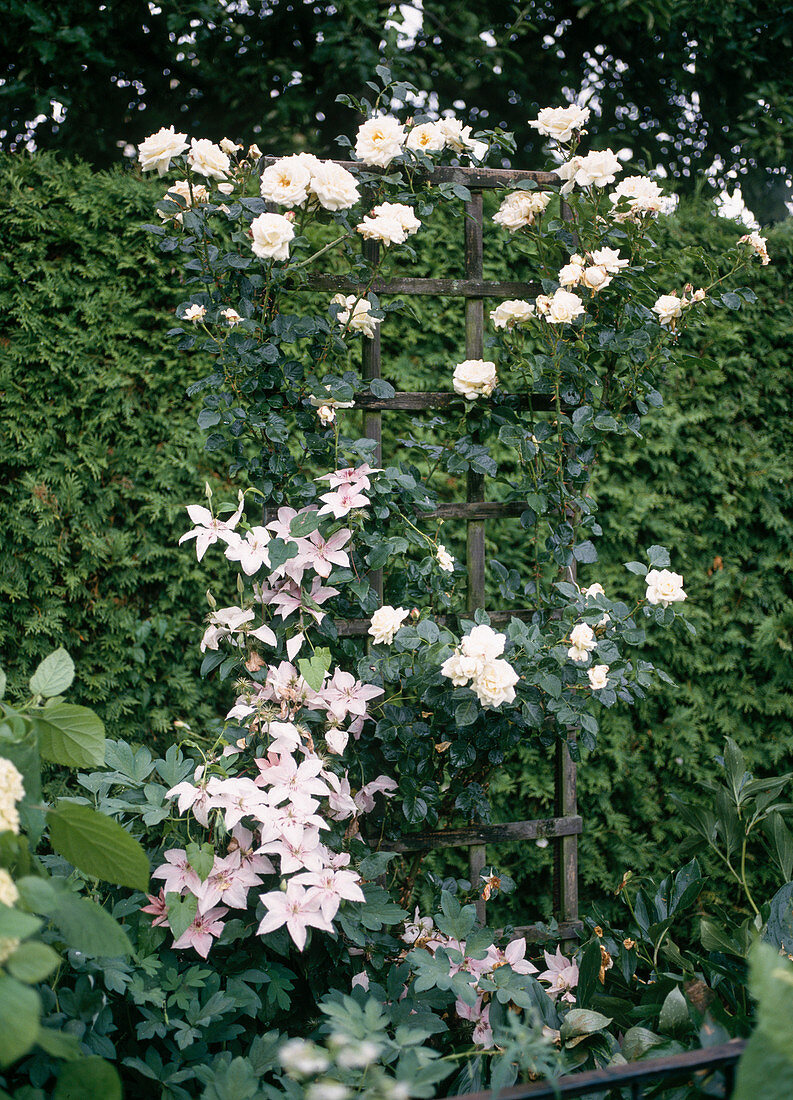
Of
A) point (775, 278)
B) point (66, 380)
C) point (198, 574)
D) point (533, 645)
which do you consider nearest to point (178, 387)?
point (66, 380)

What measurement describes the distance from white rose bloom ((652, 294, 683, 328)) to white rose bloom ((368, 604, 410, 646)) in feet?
3.15

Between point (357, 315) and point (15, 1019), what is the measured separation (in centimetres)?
141

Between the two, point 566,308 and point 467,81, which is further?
point 467,81

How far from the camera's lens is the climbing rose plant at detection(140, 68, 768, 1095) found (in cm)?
141

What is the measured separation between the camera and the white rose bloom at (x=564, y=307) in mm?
1651

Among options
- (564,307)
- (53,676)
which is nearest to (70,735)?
(53,676)

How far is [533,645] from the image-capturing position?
1.56 m

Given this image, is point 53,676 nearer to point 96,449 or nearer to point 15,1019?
point 15,1019

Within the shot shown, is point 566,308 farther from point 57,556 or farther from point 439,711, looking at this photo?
point 57,556

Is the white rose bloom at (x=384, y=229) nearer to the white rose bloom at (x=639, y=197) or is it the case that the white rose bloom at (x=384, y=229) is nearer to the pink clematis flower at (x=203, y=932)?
the white rose bloom at (x=639, y=197)

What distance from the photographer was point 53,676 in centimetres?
112

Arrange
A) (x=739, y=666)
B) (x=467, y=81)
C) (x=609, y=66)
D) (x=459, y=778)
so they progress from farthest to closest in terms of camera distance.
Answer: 1. (x=609, y=66)
2. (x=467, y=81)
3. (x=739, y=666)
4. (x=459, y=778)

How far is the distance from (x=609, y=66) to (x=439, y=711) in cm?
332

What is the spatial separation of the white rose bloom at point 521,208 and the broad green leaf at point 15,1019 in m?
1.74
